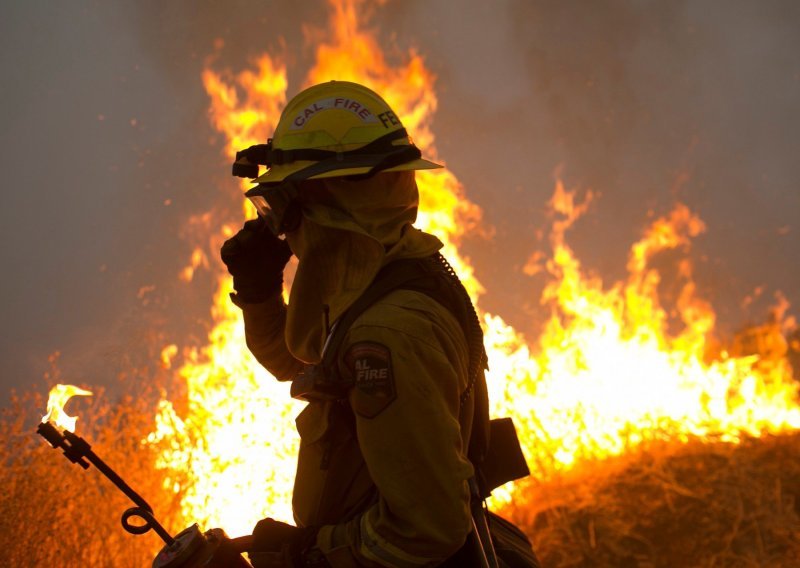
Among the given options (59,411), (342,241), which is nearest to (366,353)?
(342,241)

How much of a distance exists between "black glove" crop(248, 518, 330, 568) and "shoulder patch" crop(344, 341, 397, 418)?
42 cm

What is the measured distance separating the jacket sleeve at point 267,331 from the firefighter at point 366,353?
2.07ft

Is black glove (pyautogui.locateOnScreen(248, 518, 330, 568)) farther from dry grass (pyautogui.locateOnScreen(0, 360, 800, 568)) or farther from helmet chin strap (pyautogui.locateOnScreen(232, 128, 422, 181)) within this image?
dry grass (pyautogui.locateOnScreen(0, 360, 800, 568))

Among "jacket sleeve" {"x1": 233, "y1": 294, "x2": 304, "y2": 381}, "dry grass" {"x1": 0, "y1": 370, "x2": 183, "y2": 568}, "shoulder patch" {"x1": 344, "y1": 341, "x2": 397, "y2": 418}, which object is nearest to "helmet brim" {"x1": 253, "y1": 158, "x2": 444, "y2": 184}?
"shoulder patch" {"x1": 344, "y1": 341, "x2": 397, "y2": 418}

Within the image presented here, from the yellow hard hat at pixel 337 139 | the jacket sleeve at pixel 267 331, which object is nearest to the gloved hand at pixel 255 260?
the jacket sleeve at pixel 267 331

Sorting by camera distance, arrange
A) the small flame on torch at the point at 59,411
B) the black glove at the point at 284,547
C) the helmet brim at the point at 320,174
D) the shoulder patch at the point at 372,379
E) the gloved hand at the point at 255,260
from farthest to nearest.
→ the gloved hand at the point at 255,260 < the small flame on torch at the point at 59,411 < the helmet brim at the point at 320,174 < the black glove at the point at 284,547 < the shoulder patch at the point at 372,379

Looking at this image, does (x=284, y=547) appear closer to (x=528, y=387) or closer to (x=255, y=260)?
(x=255, y=260)

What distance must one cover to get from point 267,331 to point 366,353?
4.00 feet

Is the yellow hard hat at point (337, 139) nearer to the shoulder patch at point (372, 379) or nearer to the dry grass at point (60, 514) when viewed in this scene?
the shoulder patch at point (372, 379)

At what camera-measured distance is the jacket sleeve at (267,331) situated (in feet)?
9.17

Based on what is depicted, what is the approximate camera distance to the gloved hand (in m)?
2.71

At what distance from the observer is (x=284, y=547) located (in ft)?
6.01

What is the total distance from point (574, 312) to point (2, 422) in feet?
22.7

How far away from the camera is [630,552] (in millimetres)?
5730
